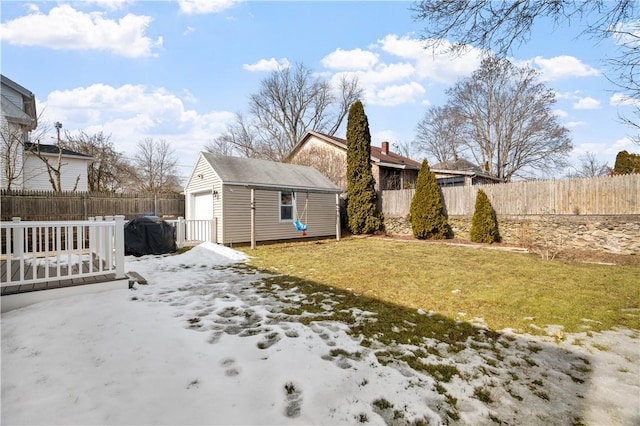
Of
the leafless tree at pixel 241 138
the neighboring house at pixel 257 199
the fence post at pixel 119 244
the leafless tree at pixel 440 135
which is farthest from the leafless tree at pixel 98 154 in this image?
the leafless tree at pixel 440 135

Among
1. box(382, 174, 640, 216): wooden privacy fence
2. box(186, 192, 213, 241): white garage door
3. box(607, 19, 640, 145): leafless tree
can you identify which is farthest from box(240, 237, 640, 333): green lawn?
box(186, 192, 213, 241): white garage door

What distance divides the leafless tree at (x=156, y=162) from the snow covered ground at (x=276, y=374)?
28.9 m

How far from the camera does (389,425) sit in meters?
1.74

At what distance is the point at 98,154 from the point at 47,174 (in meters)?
5.64

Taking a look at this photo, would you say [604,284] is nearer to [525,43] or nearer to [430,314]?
[430,314]

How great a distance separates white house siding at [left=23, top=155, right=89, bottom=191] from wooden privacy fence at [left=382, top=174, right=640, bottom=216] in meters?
18.5

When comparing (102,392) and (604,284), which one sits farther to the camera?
(604,284)

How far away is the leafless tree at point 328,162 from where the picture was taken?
746 inches

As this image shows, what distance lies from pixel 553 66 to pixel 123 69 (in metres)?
13.1

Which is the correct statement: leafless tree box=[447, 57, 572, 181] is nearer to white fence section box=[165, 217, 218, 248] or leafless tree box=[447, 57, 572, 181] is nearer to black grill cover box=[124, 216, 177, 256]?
white fence section box=[165, 217, 218, 248]

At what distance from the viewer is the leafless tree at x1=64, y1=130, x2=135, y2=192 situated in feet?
64.5

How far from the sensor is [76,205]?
11.3 m

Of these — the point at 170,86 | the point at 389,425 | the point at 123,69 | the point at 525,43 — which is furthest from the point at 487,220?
the point at 170,86

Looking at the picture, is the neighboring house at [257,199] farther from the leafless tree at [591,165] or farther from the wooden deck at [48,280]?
the leafless tree at [591,165]
